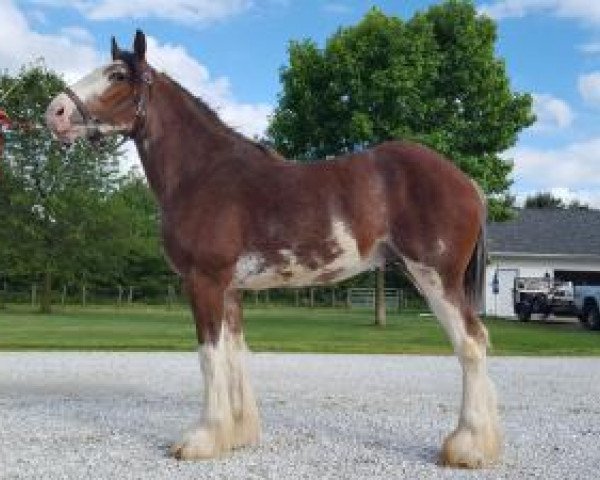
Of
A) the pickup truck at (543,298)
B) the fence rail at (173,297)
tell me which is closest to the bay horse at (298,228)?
the pickup truck at (543,298)

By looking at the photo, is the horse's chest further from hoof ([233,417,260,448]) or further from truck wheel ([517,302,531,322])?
truck wheel ([517,302,531,322])

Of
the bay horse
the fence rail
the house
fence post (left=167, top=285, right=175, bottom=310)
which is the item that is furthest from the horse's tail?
fence post (left=167, top=285, right=175, bottom=310)

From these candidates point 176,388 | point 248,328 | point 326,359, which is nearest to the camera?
point 176,388

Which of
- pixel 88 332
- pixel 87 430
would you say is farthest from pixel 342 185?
pixel 88 332

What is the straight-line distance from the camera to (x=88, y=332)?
21844 millimetres

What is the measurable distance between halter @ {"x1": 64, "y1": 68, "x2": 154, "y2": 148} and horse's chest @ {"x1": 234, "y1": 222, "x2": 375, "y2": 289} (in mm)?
1368

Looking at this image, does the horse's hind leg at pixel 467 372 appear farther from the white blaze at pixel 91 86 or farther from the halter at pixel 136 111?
the white blaze at pixel 91 86

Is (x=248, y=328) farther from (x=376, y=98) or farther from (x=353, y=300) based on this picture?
(x=353, y=300)

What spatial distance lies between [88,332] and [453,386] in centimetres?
1206

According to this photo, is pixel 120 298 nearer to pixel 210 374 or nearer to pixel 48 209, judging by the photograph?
pixel 48 209

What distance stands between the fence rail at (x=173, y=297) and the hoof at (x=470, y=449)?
38250 millimetres

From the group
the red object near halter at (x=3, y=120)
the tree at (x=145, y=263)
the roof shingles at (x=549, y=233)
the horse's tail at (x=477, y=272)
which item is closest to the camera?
the horse's tail at (x=477, y=272)

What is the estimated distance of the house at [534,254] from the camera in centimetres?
4531

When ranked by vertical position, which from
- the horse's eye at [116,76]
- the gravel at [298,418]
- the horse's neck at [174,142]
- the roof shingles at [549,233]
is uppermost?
the roof shingles at [549,233]
